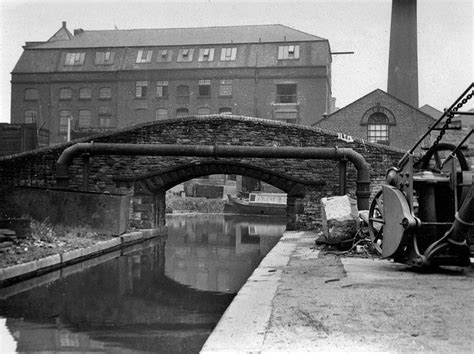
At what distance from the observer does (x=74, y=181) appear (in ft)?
51.4

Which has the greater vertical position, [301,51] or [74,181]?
[301,51]

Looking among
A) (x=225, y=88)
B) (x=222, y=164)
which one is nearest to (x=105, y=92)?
(x=225, y=88)

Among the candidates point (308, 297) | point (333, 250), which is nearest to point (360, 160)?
point (333, 250)

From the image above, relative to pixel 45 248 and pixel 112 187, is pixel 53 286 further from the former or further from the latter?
pixel 112 187

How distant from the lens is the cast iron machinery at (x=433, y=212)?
21.3 feet

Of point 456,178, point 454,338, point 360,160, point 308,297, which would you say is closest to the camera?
point 454,338

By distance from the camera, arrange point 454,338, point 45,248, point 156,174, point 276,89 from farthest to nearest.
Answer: point 276,89 → point 156,174 → point 45,248 → point 454,338

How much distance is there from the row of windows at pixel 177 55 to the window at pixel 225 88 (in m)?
1.64

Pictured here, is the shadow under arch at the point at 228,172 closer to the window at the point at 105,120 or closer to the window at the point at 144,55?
the window at the point at 105,120

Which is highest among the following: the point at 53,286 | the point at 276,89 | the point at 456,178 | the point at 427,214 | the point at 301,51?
the point at 301,51

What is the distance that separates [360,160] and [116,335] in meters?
9.64

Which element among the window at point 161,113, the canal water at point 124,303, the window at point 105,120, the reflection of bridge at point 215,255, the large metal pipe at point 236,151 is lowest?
the reflection of bridge at point 215,255

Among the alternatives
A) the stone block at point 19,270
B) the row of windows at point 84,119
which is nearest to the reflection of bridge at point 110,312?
the stone block at point 19,270

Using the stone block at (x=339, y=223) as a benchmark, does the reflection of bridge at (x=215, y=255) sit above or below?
below
